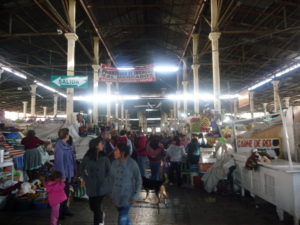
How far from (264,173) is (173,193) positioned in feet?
8.23

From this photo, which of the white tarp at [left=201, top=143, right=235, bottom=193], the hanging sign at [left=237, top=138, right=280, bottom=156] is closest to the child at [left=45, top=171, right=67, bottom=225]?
the white tarp at [left=201, top=143, right=235, bottom=193]

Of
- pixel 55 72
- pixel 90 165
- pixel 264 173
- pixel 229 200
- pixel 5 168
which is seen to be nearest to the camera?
pixel 90 165

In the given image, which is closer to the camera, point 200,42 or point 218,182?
point 218,182

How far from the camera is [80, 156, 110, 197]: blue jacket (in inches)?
137

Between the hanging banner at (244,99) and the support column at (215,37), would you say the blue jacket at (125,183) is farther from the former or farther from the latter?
the hanging banner at (244,99)

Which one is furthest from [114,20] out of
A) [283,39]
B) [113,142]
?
[113,142]

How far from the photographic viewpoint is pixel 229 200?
5.66 m

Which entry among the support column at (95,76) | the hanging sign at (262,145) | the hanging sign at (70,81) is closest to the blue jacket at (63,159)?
the hanging sign at (262,145)

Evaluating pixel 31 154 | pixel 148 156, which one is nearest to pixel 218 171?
pixel 148 156

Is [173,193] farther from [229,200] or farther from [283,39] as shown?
[283,39]

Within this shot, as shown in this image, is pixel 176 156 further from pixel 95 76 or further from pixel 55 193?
pixel 95 76

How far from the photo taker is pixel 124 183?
121 inches

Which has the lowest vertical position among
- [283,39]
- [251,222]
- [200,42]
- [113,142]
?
[251,222]

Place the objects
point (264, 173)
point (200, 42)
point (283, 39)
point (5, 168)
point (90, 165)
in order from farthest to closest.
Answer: point (200, 42), point (283, 39), point (5, 168), point (264, 173), point (90, 165)
